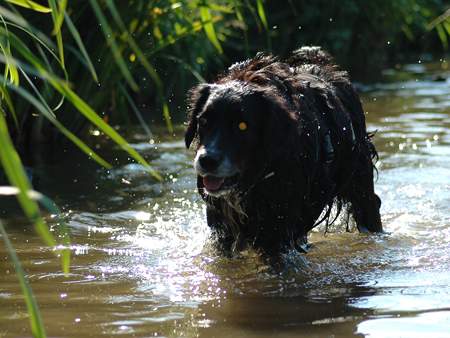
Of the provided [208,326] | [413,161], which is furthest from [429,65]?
[208,326]

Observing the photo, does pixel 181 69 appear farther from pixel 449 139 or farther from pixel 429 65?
pixel 429 65

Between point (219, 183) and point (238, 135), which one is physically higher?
point (238, 135)

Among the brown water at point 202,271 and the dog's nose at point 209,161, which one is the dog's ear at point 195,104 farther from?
the brown water at point 202,271

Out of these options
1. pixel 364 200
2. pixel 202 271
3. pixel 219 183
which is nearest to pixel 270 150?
pixel 219 183

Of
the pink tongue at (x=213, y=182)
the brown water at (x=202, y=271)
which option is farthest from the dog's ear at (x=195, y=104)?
the brown water at (x=202, y=271)

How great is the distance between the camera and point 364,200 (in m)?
5.39

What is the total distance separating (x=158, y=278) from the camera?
430cm

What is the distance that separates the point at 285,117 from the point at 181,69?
4454 millimetres

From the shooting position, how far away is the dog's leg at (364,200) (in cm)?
528

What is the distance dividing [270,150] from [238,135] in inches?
7.0

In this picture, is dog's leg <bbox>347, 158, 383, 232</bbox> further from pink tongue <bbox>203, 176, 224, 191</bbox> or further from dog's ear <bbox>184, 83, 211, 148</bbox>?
pink tongue <bbox>203, 176, 224, 191</bbox>

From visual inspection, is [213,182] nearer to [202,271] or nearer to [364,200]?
[202,271]

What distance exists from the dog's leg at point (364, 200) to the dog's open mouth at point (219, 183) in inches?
47.5

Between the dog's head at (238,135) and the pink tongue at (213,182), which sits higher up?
the dog's head at (238,135)
